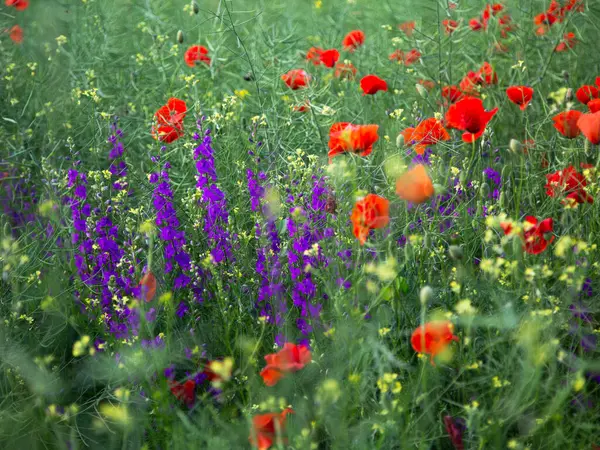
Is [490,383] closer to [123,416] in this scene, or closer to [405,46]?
[123,416]

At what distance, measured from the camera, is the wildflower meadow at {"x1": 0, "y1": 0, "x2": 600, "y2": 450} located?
5.13 feet

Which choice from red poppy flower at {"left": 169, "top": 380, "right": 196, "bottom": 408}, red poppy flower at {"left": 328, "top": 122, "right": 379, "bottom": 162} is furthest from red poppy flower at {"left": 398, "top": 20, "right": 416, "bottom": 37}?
red poppy flower at {"left": 169, "top": 380, "right": 196, "bottom": 408}

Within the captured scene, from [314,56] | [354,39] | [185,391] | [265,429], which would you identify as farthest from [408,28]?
[265,429]

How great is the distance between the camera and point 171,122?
7.48 ft

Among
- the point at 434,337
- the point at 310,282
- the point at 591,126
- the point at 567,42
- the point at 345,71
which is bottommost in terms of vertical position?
the point at 345,71

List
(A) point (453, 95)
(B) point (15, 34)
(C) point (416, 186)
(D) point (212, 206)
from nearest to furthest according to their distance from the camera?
(C) point (416, 186) → (D) point (212, 206) → (A) point (453, 95) → (B) point (15, 34)

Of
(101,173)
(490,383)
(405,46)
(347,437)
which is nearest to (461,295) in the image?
(490,383)

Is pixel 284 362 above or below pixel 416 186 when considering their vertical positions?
below

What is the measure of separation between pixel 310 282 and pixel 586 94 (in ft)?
3.60

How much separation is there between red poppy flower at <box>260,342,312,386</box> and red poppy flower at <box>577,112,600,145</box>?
0.94 m

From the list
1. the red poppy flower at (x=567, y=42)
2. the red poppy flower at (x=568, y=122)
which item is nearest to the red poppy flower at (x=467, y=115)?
the red poppy flower at (x=568, y=122)

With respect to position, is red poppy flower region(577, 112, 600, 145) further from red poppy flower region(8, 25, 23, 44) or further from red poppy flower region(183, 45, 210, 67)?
red poppy flower region(8, 25, 23, 44)

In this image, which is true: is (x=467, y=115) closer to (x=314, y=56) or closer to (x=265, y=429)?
(x=265, y=429)

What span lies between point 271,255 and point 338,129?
1.26ft
